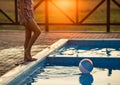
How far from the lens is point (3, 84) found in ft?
18.7

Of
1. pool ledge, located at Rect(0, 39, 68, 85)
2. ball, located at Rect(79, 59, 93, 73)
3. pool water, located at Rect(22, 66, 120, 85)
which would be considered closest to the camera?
pool ledge, located at Rect(0, 39, 68, 85)

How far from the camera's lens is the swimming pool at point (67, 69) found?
698 cm

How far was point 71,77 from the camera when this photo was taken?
7.38 m

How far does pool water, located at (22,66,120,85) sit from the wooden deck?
20.9 inches

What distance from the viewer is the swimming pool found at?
698cm

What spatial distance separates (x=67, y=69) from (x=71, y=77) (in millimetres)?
742

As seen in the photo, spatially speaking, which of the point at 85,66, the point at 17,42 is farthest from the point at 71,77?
the point at 17,42

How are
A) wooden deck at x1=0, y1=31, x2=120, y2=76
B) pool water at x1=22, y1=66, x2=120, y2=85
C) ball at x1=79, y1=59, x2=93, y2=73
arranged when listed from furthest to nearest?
1. wooden deck at x1=0, y1=31, x2=120, y2=76
2. ball at x1=79, y1=59, x2=93, y2=73
3. pool water at x1=22, y1=66, x2=120, y2=85

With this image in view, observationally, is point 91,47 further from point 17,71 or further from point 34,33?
point 17,71

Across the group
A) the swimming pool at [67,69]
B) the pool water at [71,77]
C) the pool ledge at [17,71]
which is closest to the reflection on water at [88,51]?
the swimming pool at [67,69]

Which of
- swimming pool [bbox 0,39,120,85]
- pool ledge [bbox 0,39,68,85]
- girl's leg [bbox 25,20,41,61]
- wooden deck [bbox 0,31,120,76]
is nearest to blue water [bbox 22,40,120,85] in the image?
swimming pool [bbox 0,39,120,85]

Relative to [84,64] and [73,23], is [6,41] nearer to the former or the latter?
[73,23]

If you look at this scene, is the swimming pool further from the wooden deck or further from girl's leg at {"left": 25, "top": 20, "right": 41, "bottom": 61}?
the wooden deck

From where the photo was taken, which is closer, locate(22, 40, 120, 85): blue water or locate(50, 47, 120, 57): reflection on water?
locate(22, 40, 120, 85): blue water
